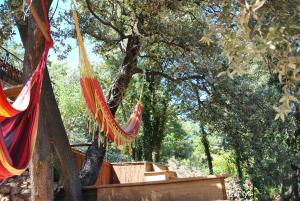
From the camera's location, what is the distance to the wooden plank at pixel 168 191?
4.01m

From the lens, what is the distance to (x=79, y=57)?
9.80 ft

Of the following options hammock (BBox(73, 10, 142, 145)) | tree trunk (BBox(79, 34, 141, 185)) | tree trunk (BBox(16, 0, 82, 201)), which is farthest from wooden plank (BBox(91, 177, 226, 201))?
hammock (BBox(73, 10, 142, 145))

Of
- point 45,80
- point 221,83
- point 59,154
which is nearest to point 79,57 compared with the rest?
point 45,80

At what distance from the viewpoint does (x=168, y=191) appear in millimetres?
4008

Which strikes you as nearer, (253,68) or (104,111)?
(104,111)

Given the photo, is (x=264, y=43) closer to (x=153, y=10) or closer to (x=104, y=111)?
(x=104, y=111)

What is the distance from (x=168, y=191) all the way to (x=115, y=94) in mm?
1744

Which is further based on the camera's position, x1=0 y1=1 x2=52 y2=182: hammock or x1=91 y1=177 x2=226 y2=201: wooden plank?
x1=91 y1=177 x2=226 y2=201: wooden plank

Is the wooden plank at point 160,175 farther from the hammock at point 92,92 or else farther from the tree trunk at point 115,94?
the hammock at point 92,92

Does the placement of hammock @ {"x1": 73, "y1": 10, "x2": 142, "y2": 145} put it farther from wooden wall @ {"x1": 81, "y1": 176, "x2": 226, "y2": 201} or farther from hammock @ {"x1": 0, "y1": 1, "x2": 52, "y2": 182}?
wooden wall @ {"x1": 81, "y1": 176, "x2": 226, "y2": 201}

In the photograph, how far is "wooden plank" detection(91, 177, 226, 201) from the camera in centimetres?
401

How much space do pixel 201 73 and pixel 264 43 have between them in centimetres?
460

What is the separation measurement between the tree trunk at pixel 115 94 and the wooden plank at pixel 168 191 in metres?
0.62

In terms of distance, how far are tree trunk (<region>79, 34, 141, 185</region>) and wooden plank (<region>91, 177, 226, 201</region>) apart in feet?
2.02
